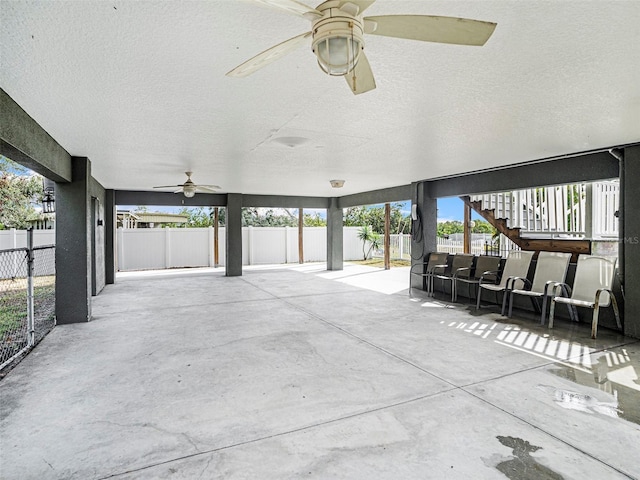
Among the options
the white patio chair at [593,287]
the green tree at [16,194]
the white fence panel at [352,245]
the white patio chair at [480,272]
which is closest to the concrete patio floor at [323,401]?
the white patio chair at [593,287]

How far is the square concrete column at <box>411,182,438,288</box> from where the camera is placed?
324 inches

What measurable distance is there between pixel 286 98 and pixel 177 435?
2.71 meters

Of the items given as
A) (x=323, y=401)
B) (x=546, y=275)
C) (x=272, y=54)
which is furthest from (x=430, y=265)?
(x=272, y=54)

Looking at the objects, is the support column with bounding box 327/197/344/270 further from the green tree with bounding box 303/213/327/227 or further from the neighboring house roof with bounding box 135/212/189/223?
the neighboring house roof with bounding box 135/212/189/223

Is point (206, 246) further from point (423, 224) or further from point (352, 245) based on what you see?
point (423, 224)

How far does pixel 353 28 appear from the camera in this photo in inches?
58.5

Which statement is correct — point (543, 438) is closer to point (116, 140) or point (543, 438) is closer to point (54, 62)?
point (54, 62)

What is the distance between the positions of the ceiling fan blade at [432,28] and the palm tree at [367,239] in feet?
48.1

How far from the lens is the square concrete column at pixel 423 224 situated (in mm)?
8219

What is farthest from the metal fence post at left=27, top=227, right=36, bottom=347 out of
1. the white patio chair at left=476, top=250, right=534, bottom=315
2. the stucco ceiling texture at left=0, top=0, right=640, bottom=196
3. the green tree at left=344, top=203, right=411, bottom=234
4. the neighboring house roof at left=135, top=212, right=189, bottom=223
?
the green tree at left=344, top=203, right=411, bottom=234

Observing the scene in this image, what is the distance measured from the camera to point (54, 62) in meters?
2.35

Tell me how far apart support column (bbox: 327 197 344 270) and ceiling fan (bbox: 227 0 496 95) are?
10.7 m

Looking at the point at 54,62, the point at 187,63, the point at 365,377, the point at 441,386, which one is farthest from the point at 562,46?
the point at 54,62

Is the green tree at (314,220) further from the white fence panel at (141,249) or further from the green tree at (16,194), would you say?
the green tree at (16,194)
